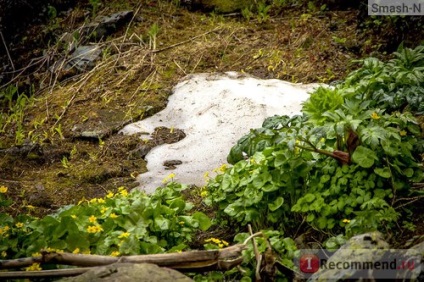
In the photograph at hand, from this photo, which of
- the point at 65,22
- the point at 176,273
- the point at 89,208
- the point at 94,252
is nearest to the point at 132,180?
the point at 89,208

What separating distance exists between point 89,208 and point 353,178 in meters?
1.43

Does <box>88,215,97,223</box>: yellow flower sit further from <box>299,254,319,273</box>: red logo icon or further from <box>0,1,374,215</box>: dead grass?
<box>0,1,374,215</box>: dead grass

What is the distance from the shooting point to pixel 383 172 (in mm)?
3193

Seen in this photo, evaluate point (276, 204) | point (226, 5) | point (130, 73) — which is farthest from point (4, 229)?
point (226, 5)

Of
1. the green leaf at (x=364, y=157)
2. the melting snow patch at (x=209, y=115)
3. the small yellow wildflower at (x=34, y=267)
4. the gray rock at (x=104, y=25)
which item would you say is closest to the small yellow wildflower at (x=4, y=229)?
the small yellow wildflower at (x=34, y=267)

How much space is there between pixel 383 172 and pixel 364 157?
4.8 inches

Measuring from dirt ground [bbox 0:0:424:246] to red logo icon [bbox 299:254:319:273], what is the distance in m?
1.94

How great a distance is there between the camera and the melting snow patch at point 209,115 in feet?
15.8

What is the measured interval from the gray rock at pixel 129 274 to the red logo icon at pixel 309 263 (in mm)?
688

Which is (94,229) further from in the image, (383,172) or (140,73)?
(140,73)

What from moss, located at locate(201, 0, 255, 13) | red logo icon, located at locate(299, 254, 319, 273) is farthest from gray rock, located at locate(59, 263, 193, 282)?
moss, located at locate(201, 0, 255, 13)

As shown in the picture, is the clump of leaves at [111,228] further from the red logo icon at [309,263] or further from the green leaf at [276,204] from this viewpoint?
the red logo icon at [309,263]

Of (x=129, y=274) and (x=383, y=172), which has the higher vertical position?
(x=129, y=274)

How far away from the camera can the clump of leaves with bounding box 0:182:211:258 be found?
3.04m
